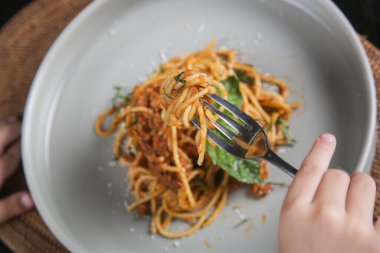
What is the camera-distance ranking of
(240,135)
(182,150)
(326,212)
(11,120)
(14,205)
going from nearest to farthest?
(326,212) < (240,135) < (182,150) < (14,205) < (11,120)

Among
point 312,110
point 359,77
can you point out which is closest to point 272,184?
point 312,110

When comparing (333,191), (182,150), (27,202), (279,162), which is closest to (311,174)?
(333,191)

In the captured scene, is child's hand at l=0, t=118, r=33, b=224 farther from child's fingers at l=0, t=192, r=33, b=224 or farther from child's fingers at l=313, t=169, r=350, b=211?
child's fingers at l=313, t=169, r=350, b=211

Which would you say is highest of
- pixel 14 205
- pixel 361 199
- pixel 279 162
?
pixel 361 199

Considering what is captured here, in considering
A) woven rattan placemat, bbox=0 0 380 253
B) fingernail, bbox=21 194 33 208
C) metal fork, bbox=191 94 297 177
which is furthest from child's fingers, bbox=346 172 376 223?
woven rattan placemat, bbox=0 0 380 253

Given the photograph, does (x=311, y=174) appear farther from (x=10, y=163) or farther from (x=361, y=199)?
(x=10, y=163)

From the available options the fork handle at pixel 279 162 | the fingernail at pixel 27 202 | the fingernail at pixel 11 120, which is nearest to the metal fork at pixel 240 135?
the fork handle at pixel 279 162
